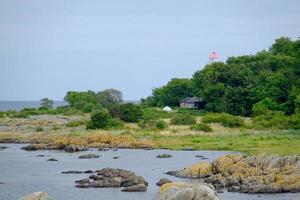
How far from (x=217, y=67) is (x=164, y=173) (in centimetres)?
6988

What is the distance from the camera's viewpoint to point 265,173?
4944cm

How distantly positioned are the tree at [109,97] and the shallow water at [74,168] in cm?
6802

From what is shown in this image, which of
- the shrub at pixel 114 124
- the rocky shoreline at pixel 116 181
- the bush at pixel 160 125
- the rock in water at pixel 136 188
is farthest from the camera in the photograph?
the shrub at pixel 114 124

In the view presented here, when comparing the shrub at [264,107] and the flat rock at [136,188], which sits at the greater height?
the shrub at [264,107]

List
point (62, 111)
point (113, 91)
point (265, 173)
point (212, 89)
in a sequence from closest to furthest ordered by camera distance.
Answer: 1. point (265, 173)
2. point (212, 89)
3. point (62, 111)
4. point (113, 91)

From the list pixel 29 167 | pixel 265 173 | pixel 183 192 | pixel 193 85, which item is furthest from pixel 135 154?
pixel 193 85

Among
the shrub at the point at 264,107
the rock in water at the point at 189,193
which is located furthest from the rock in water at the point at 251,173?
the shrub at the point at 264,107

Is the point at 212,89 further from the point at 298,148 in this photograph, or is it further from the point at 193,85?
the point at 298,148

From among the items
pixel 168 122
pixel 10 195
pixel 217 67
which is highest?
pixel 217 67

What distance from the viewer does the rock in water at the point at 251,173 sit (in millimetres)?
47156

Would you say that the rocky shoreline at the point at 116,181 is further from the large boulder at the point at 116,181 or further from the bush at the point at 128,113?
the bush at the point at 128,113

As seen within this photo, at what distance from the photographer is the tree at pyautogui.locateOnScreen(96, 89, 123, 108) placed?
150m

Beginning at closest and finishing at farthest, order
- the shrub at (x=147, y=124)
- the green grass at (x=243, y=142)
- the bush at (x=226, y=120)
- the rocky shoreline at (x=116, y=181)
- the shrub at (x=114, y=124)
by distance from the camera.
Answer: the rocky shoreline at (x=116, y=181) < the green grass at (x=243, y=142) < the shrub at (x=147, y=124) < the bush at (x=226, y=120) < the shrub at (x=114, y=124)

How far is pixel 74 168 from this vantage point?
60.1m
